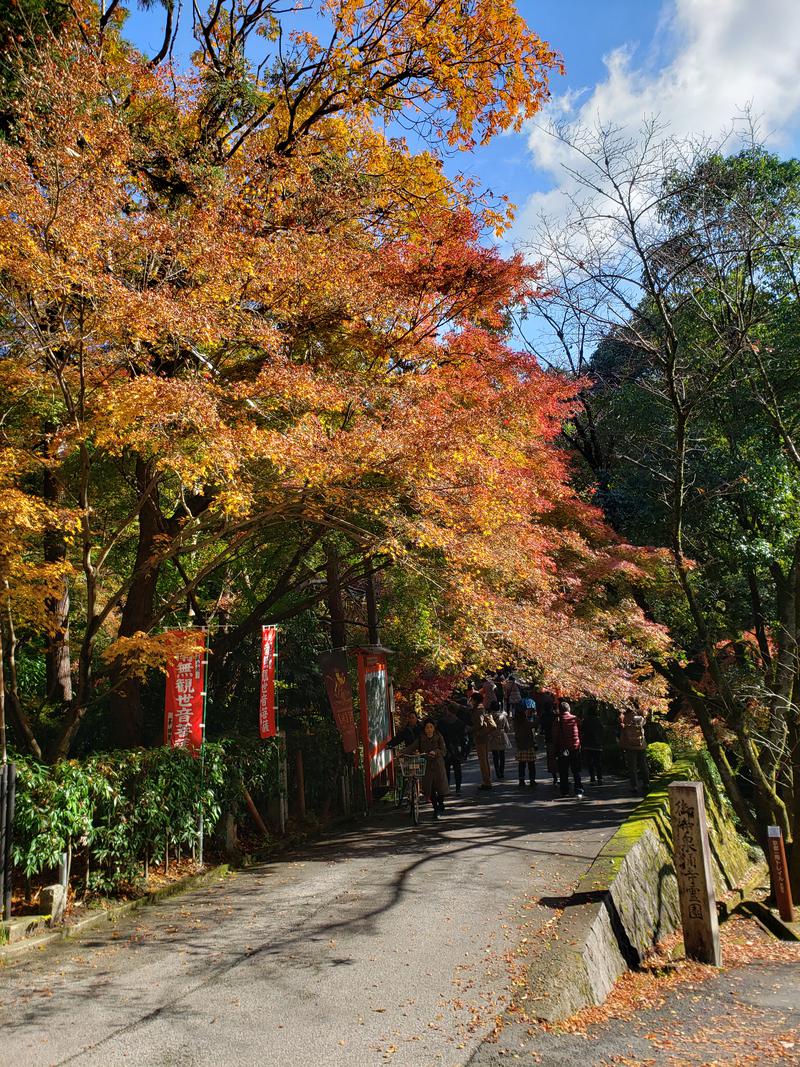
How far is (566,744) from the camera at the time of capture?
42.5ft

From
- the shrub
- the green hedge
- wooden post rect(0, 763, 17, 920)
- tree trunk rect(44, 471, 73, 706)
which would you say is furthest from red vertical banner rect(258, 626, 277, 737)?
the shrub

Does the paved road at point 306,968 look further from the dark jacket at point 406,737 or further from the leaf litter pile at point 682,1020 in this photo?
the dark jacket at point 406,737

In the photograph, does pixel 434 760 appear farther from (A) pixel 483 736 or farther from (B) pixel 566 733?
(A) pixel 483 736

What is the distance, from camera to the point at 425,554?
11414 mm

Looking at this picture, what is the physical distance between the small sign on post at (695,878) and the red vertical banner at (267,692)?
5.78 m

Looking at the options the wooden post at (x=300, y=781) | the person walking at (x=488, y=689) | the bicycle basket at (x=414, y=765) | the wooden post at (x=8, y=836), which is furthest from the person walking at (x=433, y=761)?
the person walking at (x=488, y=689)

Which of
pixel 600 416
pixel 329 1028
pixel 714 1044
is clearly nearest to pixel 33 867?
pixel 329 1028

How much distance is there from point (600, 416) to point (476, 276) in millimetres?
7097

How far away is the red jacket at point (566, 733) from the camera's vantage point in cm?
1283

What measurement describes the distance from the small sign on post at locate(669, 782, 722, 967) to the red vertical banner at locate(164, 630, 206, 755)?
5.83 metres

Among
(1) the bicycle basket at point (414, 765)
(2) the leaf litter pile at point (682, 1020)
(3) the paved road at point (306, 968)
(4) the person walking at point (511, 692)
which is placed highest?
(4) the person walking at point (511, 692)

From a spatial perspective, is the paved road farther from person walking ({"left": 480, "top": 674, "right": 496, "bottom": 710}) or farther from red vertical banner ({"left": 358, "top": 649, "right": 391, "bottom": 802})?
person walking ({"left": 480, "top": 674, "right": 496, "bottom": 710})

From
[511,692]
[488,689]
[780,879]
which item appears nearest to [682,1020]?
[780,879]

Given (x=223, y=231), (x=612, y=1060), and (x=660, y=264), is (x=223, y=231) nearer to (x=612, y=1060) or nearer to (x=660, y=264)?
(x=660, y=264)
